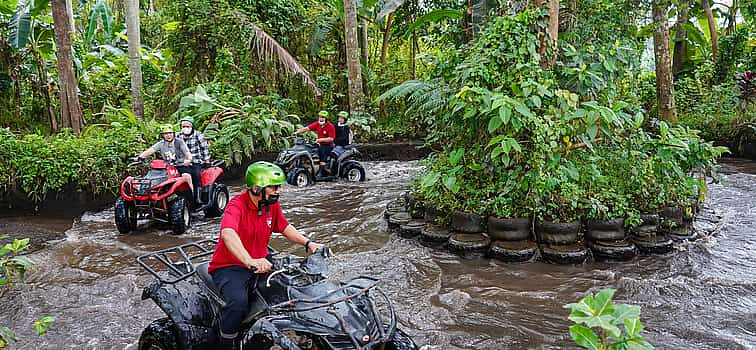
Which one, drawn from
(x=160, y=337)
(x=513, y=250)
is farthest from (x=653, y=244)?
(x=160, y=337)

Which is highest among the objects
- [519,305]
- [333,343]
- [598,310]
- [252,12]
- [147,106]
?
[252,12]

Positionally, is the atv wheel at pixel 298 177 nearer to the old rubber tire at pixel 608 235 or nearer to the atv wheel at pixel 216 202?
the atv wheel at pixel 216 202

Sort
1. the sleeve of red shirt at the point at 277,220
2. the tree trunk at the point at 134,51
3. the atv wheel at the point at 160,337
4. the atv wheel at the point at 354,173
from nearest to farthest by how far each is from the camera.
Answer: the atv wheel at the point at 160,337
the sleeve of red shirt at the point at 277,220
the atv wheel at the point at 354,173
the tree trunk at the point at 134,51

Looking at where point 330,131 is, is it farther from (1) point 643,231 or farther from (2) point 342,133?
(1) point 643,231

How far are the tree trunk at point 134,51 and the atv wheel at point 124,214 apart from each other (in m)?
5.47

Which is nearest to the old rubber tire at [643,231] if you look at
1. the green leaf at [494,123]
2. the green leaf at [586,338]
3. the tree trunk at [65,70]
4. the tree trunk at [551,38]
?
the green leaf at [494,123]

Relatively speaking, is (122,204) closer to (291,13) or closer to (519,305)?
(519,305)

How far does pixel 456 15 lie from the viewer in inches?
448

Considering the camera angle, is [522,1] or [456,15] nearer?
[522,1]

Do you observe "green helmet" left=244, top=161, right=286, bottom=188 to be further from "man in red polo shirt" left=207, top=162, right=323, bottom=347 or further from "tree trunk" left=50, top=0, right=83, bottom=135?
"tree trunk" left=50, top=0, right=83, bottom=135

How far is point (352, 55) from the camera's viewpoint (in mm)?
14008

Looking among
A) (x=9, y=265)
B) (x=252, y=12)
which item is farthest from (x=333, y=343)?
(x=252, y=12)

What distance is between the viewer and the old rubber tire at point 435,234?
6.52m

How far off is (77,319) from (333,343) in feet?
10.6
